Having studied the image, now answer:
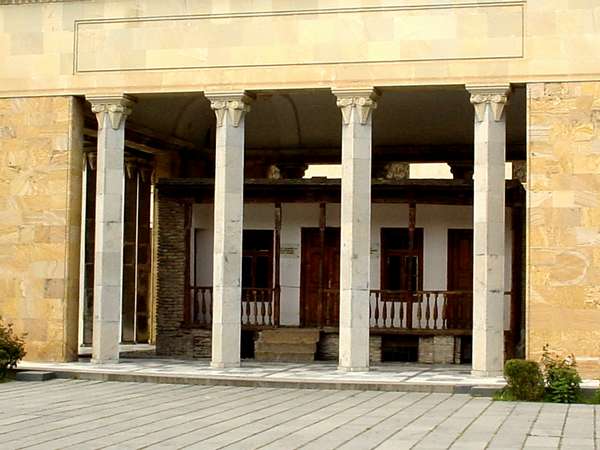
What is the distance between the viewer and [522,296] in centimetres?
2881

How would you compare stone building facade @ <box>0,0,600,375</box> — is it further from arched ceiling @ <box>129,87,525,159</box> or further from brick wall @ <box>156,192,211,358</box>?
brick wall @ <box>156,192,211,358</box>

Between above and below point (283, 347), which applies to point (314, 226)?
above

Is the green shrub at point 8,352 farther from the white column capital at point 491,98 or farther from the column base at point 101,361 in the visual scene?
the white column capital at point 491,98

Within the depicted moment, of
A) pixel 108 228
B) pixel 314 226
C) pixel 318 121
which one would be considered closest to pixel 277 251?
pixel 314 226

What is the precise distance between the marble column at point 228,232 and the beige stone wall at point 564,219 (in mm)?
6205

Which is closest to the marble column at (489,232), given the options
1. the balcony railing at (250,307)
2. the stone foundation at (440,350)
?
the stone foundation at (440,350)

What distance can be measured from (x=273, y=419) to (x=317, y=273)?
14.3 metres

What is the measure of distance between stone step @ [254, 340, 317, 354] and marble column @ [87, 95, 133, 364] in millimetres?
4591

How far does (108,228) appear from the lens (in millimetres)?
25141

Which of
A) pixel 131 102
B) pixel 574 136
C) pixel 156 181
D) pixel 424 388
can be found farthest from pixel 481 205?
pixel 156 181

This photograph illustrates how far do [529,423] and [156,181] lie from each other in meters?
18.5

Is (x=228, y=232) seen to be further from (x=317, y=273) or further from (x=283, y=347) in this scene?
(x=317, y=273)

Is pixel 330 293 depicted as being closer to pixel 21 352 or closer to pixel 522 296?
pixel 522 296

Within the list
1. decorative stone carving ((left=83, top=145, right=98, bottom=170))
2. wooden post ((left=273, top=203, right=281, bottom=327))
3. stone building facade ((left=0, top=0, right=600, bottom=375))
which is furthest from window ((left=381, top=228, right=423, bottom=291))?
decorative stone carving ((left=83, top=145, right=98, bottom=170))
